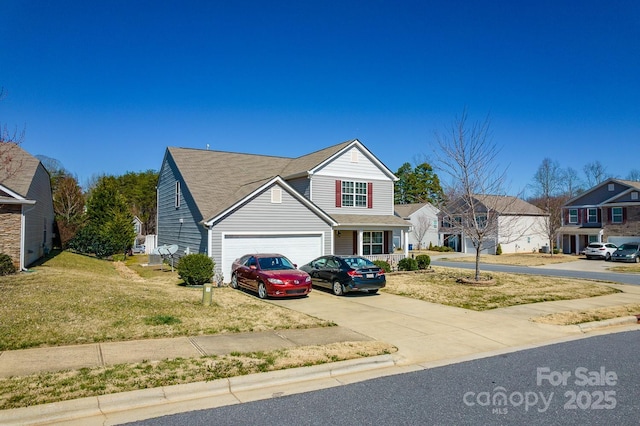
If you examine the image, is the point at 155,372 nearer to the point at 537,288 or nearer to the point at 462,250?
the point at 537,288

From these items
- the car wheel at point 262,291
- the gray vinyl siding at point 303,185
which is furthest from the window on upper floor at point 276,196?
the car wheel at point 262,291

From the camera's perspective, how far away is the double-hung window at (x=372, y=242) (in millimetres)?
28297

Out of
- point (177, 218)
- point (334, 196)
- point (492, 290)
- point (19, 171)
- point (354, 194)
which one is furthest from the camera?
point (354, 194)

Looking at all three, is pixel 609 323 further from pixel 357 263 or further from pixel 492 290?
pixel 357 263

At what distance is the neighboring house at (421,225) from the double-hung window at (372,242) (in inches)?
1143

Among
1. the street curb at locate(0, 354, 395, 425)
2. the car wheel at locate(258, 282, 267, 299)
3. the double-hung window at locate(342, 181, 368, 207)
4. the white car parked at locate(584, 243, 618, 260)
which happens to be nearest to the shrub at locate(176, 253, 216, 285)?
the car wheel at locate(258, 282, 267, 299)

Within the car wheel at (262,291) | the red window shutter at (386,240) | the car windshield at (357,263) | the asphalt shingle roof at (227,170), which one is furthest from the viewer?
the red window shutter at (386,240)

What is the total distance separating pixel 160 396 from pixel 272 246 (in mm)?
15538

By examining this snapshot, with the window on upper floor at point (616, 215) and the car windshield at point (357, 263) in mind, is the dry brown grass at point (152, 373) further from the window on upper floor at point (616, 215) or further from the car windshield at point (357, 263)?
the window on upper floor at point (616, 215)

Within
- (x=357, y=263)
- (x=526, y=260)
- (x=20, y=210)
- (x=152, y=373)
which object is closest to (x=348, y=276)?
(x=357, y=263)

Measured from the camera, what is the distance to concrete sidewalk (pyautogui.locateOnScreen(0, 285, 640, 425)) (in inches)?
238

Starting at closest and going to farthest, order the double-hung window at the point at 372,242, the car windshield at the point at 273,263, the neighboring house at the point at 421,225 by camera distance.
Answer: the car windshield at the point at 273,263 → the double-hung window at the point at 372,242 → the neighboring house at the point at 421,225

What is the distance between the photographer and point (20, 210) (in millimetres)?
18781

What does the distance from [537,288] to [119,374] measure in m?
17.6
